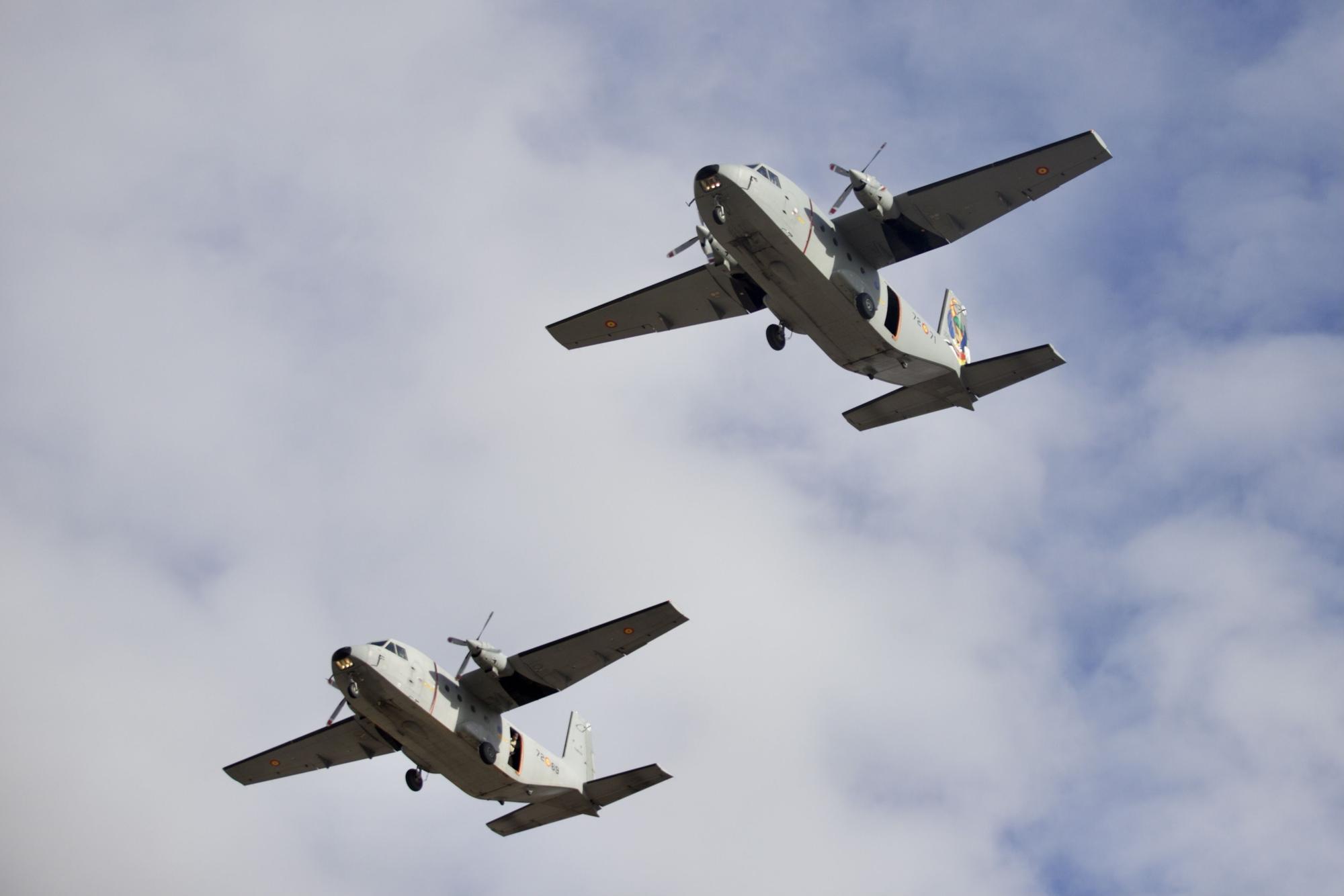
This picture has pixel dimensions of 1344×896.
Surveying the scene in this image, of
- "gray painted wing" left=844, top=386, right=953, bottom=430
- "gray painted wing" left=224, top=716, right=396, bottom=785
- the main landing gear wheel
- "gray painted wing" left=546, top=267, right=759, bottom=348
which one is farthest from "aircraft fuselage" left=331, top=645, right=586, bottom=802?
the main landing gear wheel

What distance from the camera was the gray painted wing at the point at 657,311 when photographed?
40.7 metres

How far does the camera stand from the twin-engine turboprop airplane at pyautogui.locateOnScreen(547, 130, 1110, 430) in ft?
116

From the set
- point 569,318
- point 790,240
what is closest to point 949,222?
point 790,240

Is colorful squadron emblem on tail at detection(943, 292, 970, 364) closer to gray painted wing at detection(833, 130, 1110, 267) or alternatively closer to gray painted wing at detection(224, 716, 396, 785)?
gray painted wing at detection(833, 130, 1110, 267)

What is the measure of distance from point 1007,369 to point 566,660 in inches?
579

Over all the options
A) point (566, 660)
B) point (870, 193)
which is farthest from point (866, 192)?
point (566, 660)

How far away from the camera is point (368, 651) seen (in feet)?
128

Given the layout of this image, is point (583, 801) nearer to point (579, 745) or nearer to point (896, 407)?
point (579, 745)

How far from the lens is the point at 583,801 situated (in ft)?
144

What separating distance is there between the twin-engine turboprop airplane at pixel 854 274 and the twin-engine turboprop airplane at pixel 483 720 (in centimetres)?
876

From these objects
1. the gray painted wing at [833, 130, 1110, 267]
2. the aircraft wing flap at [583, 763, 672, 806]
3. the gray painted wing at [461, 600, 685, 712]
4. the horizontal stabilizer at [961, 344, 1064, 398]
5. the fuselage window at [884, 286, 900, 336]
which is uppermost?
the gray painted wing at [833, 130, 1110, 267]

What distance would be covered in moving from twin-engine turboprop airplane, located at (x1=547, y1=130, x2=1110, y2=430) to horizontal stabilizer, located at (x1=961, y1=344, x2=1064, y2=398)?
4 centimetres

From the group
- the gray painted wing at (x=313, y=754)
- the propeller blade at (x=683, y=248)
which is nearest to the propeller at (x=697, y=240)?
the propeller blade at (x=683, y=248)

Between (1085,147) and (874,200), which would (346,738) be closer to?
(874,200)
